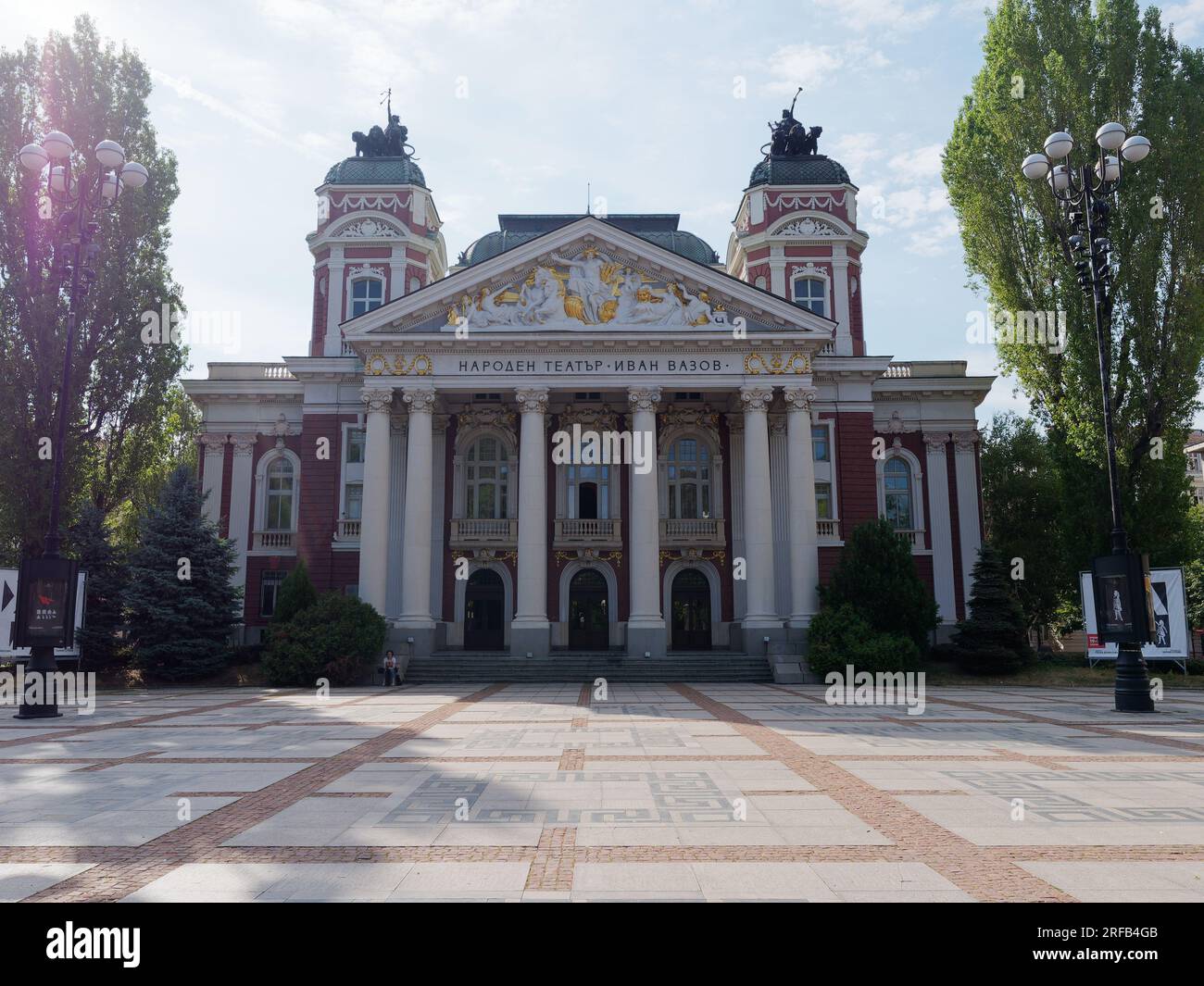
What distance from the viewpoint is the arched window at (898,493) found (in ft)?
126

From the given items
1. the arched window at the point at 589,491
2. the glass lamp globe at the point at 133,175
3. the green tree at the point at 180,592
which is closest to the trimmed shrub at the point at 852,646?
the arched window at the point at 589,491

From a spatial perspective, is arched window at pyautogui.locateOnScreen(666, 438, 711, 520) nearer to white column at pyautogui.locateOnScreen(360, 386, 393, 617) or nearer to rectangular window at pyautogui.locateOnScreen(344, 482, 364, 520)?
white column at pyautogui.locateOnScreen(360, 386, 393, 617)

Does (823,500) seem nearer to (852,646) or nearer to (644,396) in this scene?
(644,396)

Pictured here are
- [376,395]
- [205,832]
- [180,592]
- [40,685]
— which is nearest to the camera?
[205,832]

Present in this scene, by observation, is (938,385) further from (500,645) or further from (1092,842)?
(1092,842)

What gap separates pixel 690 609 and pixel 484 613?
8.82 m

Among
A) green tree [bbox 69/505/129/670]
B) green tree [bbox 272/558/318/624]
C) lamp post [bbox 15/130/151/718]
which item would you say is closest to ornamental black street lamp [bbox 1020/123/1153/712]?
lamp post [bbox 15/130/151/718]

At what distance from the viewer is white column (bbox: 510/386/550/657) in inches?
1227

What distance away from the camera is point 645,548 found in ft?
104

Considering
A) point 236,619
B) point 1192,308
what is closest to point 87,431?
point 236,619

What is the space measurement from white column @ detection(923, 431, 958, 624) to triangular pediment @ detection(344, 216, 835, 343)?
31.8 ft

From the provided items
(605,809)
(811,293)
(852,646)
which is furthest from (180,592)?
(811,293)

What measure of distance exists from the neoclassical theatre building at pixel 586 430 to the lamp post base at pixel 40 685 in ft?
43.3
